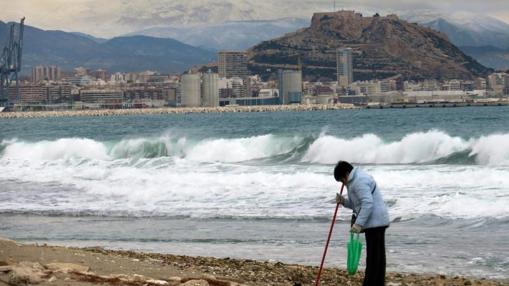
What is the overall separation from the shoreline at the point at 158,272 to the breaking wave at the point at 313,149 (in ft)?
56.9

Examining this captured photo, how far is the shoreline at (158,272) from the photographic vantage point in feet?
29.1

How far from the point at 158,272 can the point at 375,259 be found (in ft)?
7.50

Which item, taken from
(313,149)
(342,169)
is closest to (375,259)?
(342,169)

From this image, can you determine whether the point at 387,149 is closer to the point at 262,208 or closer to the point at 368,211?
the point at 262,208

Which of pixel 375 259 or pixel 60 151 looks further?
pixel 60 151

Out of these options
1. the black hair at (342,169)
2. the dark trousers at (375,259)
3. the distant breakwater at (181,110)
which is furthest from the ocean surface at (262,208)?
the distant breakwater at (181,110)

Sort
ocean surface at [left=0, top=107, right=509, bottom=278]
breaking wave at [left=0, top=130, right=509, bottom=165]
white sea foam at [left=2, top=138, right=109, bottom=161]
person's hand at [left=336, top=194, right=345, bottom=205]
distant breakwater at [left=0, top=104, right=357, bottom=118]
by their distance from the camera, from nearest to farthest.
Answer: person's hand at [left=336, top=194, right=345, bottom=205] < ocean surface at [left=0, top=107, right=509, bottom=278] < breaking wave at [left=0, top=130, right=509, bottom=165] < white sea foam at [left=2, top=138, right=109, bottom=161] < distant breakwater at [left=0, top=104, right=357, bottom=118]

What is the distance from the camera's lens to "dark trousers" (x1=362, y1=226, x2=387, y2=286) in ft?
29.0

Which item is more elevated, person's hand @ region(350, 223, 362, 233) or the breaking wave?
person's hand @ region(350, 223, 362, 233)

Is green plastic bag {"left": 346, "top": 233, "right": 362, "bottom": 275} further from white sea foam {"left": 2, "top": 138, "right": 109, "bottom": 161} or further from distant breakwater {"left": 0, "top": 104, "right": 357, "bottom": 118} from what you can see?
distant breakwater {"left": 0, "top": 104, "right": 357, "bottom": 118}

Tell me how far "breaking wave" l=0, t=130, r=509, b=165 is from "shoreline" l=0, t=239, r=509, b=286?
17336 mm

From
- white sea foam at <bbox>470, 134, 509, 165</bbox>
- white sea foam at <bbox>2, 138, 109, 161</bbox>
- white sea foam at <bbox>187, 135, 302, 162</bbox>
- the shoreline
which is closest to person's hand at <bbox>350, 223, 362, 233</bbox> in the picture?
the shoreline

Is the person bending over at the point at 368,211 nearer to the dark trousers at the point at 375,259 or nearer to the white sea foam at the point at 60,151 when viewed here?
the dark trousers at the point at 375,259

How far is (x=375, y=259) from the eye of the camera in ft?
29.2
